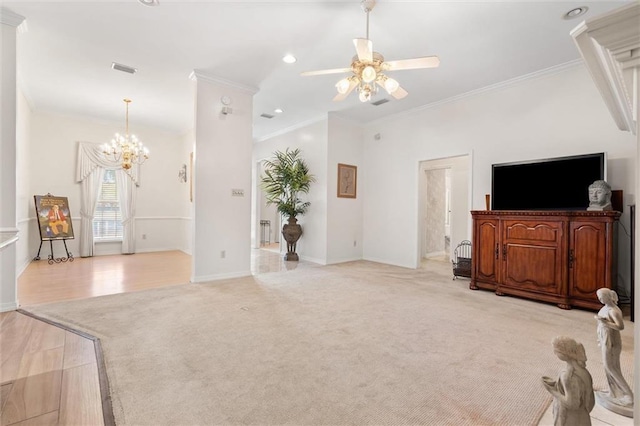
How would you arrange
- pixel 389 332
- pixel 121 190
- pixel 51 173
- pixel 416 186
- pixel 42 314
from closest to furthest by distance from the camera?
pixel 389 332 → pixel 42 314 → pixel 416 186 → pixel 51 173 → pixel 121 190

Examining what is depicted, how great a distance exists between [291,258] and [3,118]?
15.3ft

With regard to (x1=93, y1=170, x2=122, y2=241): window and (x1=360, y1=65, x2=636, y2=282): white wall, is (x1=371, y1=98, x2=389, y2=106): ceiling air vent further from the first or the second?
(x1=93, y1=170, x2=122, y2=241): window

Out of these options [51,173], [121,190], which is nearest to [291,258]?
[121,190]

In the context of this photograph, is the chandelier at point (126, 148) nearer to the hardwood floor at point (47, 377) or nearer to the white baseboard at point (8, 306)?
the white baseboard at point (8, 306)

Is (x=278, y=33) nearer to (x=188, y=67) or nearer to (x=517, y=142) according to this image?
(x=188, y=67)

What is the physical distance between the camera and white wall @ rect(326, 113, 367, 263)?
20.0 ft

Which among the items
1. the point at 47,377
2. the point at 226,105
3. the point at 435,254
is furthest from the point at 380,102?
the point at 47,377

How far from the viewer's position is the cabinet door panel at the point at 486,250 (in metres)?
3.92

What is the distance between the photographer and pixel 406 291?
399 cm

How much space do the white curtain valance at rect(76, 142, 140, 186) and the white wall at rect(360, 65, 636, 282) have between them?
5955 mm

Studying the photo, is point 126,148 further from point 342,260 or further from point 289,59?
point 342,260

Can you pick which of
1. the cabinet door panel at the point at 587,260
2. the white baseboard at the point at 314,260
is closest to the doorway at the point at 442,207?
the white baseboard at the point at 314,260

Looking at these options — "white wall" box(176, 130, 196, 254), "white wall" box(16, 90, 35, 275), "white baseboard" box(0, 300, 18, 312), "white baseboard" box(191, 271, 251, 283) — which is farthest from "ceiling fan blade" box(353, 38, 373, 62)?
"white wall" box(176, 130, 196, 254)

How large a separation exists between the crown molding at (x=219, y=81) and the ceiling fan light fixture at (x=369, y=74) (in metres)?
2.71
